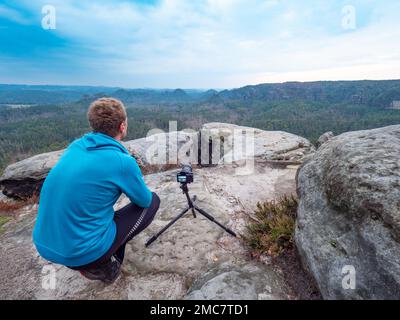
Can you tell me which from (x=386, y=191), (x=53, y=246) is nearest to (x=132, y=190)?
(x=53, y=246)

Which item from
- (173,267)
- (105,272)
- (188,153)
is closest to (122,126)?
(105,272)

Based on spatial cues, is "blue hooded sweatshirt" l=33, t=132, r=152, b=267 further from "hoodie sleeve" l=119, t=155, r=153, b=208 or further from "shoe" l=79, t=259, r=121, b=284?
"shoe" l=79, t=259, r=121, b=284

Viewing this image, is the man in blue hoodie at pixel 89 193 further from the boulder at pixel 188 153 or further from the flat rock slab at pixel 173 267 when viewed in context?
the boulder at pixel 188 153

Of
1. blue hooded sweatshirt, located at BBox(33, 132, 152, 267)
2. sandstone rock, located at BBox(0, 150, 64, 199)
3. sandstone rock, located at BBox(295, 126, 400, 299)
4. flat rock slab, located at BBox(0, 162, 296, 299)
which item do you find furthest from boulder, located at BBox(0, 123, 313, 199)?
blue hooded sweatshirt, located at BBox(33, 132, 152, 267)

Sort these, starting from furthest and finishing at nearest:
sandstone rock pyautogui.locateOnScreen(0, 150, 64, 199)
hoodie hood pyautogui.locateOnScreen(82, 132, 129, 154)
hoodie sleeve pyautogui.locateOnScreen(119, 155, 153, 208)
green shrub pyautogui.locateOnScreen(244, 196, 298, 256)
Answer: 1. sandstone rock pyautogui.locateOnScreen(0, 150, 64, 199)
2. green shrub pyautogui.locateOnScreen(244, 196, 298, 256)
3. hoodie sleeve pyautogui.locateOnScreen(119, 155, 153, 208)
4. hoodie hood pyautogui.locateOnScreen(82, 132, 129, 154)

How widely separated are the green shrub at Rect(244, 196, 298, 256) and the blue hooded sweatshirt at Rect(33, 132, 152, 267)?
240 cm

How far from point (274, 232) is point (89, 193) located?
3.04 meters

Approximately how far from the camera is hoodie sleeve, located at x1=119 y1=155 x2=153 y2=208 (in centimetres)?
292

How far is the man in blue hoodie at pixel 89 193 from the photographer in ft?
8.76

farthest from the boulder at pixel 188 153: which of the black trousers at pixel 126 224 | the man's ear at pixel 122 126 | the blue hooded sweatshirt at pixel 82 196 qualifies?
the blue hooded sweatshirt at pixel 82 196

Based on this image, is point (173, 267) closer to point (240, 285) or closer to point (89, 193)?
point (240, 285)

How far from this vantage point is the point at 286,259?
3854mm

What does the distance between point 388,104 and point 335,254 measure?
634 feet

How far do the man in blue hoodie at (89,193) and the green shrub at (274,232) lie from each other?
2.15m
